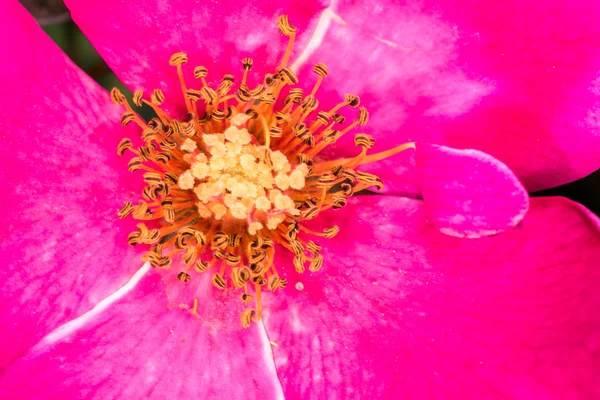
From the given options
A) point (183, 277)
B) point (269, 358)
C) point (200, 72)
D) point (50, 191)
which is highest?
point (200, 72)

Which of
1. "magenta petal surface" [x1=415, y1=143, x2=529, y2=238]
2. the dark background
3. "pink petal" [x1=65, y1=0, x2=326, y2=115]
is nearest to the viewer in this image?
"magenta petal surface" [x1=415, y1=143, x2=529, y2=238]

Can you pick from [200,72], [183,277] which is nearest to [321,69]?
[200,72]

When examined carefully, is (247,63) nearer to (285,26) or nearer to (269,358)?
(285,26)

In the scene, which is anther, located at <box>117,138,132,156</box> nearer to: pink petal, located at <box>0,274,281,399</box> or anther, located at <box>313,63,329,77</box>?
pink petal, located at <box>0,274,281,399</box>

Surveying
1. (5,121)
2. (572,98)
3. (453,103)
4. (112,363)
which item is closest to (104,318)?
(112,363)

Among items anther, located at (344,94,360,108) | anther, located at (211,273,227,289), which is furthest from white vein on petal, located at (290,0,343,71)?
anther, located at (211,273,227,289)

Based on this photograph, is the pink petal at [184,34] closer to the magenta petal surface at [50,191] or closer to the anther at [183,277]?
the magenta petal surface at [50,191]
